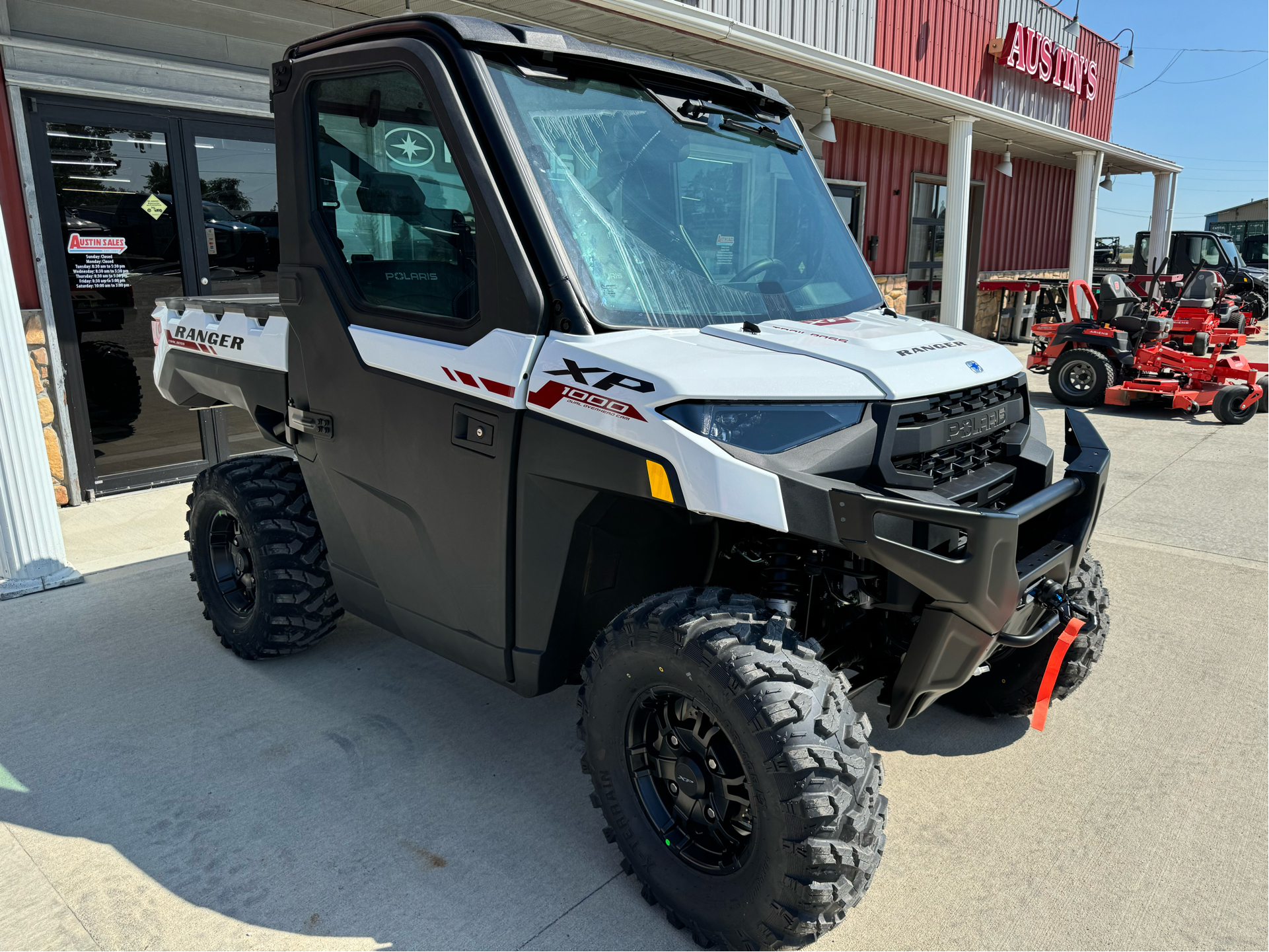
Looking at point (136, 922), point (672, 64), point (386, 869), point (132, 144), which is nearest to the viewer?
point (136, 922)

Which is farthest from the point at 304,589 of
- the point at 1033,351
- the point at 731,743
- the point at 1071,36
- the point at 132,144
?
the point at 1071,36

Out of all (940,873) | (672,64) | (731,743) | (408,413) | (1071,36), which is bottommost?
(940,873)

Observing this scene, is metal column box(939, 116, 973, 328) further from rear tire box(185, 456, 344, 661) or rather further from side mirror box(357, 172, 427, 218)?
side mirror box(357, 172, 427, 218)

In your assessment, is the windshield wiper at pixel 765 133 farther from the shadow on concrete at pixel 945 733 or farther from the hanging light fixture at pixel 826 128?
the hanging light fixture at pixel 826 128

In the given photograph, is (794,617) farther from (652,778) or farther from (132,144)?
(132,144)

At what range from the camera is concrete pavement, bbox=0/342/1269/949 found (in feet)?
8.03

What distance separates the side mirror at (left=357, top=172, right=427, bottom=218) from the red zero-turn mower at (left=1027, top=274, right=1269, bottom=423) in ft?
31.5

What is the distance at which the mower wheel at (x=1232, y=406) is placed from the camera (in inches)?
377

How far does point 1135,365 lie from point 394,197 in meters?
9.81

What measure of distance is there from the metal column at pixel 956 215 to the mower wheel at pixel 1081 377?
6.06ft

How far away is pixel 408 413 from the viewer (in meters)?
2.78

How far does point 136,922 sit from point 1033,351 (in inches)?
454

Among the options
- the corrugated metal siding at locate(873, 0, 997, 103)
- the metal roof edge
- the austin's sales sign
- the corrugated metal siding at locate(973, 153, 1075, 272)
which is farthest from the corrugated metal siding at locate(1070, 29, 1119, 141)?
the corrugated metal siding at locate(873, 0, 997, 103)

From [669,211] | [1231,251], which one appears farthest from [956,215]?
[1231,251]
